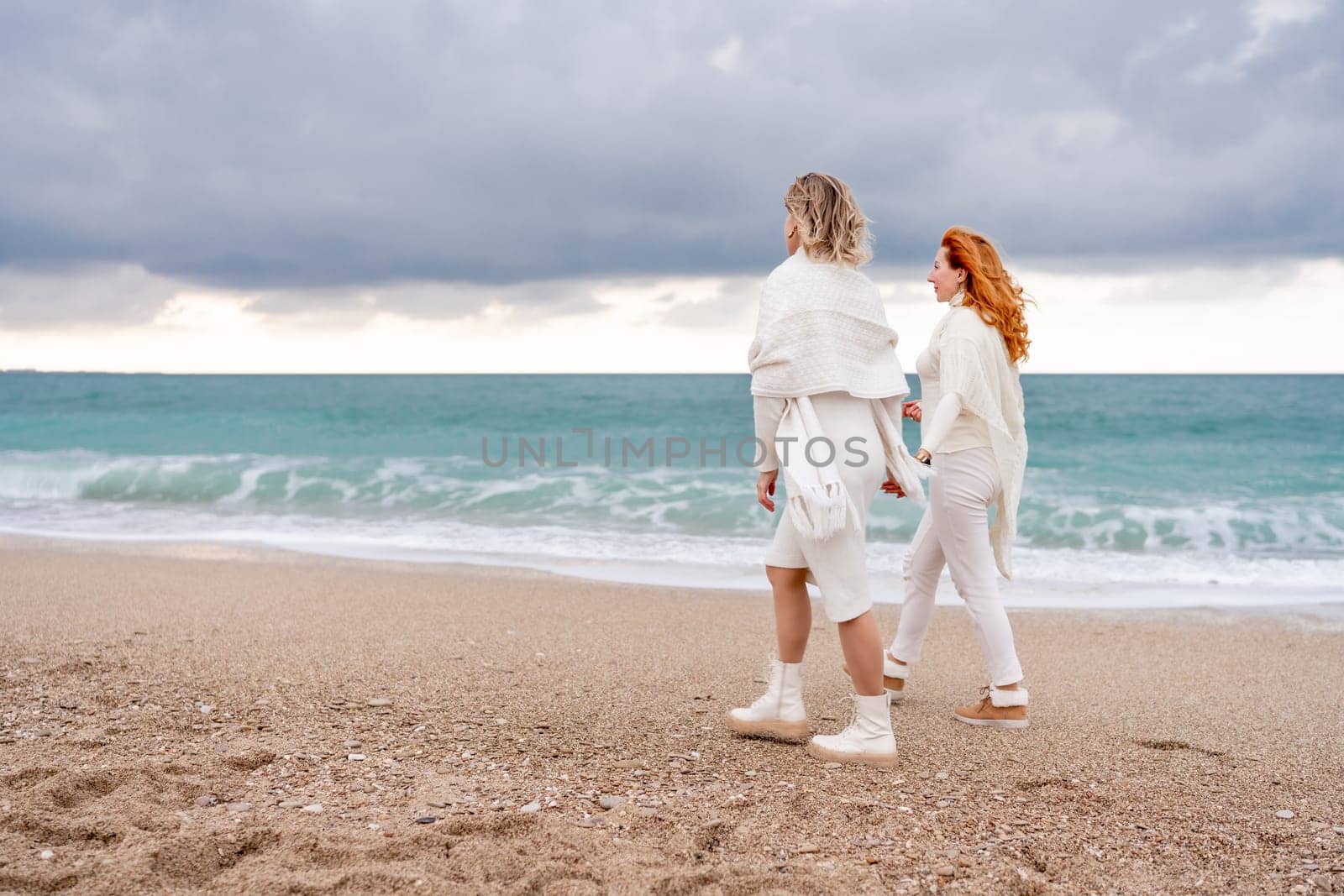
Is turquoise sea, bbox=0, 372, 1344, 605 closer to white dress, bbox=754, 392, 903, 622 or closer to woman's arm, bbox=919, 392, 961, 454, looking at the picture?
woman's arm, bbox=919, 392, 961, 454

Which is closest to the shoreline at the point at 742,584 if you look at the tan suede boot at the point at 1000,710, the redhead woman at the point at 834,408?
the tan suede boot at the point at 1000,710

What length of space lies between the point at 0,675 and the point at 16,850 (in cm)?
200

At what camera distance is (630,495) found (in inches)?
521

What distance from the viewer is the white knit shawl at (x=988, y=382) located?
363 centimetres

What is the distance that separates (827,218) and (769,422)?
679 mm

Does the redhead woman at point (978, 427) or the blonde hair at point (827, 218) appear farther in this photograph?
the redhead woman at point (978, 427)

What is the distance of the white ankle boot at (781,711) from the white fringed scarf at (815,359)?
67cm

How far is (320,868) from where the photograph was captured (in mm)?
2422

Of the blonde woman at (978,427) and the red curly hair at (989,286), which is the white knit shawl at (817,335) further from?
the red curly hair at (989,286)

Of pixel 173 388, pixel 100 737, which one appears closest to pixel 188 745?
pixel 100 737

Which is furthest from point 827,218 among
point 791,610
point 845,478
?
point 791,610

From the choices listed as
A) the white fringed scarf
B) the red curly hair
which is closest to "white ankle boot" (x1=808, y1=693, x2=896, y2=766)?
the white fringed scarf

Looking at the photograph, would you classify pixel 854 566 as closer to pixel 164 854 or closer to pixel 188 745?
pixel 164 854

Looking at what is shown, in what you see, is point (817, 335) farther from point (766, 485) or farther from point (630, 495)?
point (630, 495)
